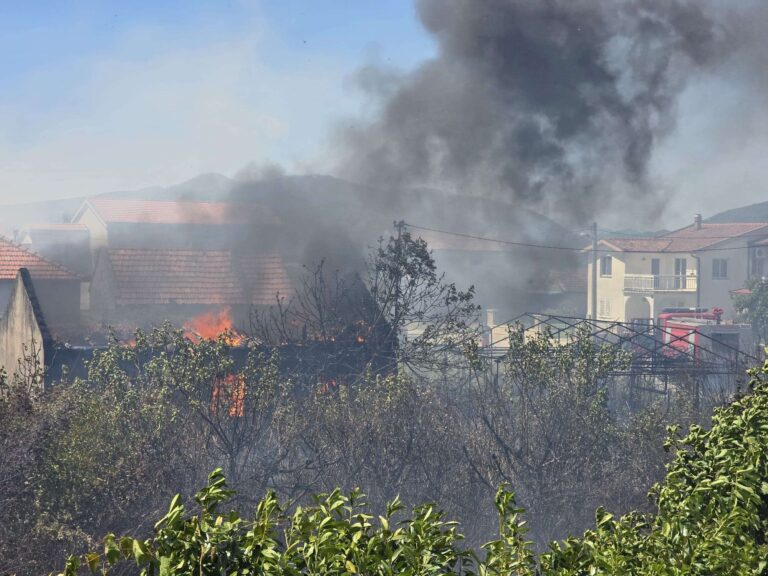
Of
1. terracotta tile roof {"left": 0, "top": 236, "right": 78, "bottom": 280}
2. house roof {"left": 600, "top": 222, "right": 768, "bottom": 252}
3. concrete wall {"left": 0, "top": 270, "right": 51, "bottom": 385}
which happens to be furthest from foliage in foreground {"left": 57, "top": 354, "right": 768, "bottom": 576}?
house roof {"left": 600, "top": 222, "right": 768, "bottom": 252}

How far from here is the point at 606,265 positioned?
58.1 metres

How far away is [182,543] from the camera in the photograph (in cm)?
419

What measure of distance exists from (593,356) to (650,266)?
41377 mm

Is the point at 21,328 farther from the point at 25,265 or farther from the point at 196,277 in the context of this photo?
the point at 196,277

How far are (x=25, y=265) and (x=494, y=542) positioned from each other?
1155 inches

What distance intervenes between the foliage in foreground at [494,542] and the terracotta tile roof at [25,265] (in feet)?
93.3

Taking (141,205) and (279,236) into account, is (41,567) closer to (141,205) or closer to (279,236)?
(279,236)

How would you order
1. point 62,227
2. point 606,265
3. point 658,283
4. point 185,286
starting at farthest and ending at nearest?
point 606,265 → point 658,283 → point 62,227 → point 185,286

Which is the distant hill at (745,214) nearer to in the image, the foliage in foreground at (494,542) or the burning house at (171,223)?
the burning house at (171,223)

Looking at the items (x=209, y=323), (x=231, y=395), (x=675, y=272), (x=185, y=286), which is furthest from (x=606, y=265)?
(x=231, y=395)

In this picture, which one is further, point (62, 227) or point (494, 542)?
point (62, 227)

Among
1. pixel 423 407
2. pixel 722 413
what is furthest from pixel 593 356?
pixel 722 413

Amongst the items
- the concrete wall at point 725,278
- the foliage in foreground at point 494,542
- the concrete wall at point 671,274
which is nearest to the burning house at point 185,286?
the foliage in foreground at point 494,542

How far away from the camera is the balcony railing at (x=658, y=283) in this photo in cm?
5459
